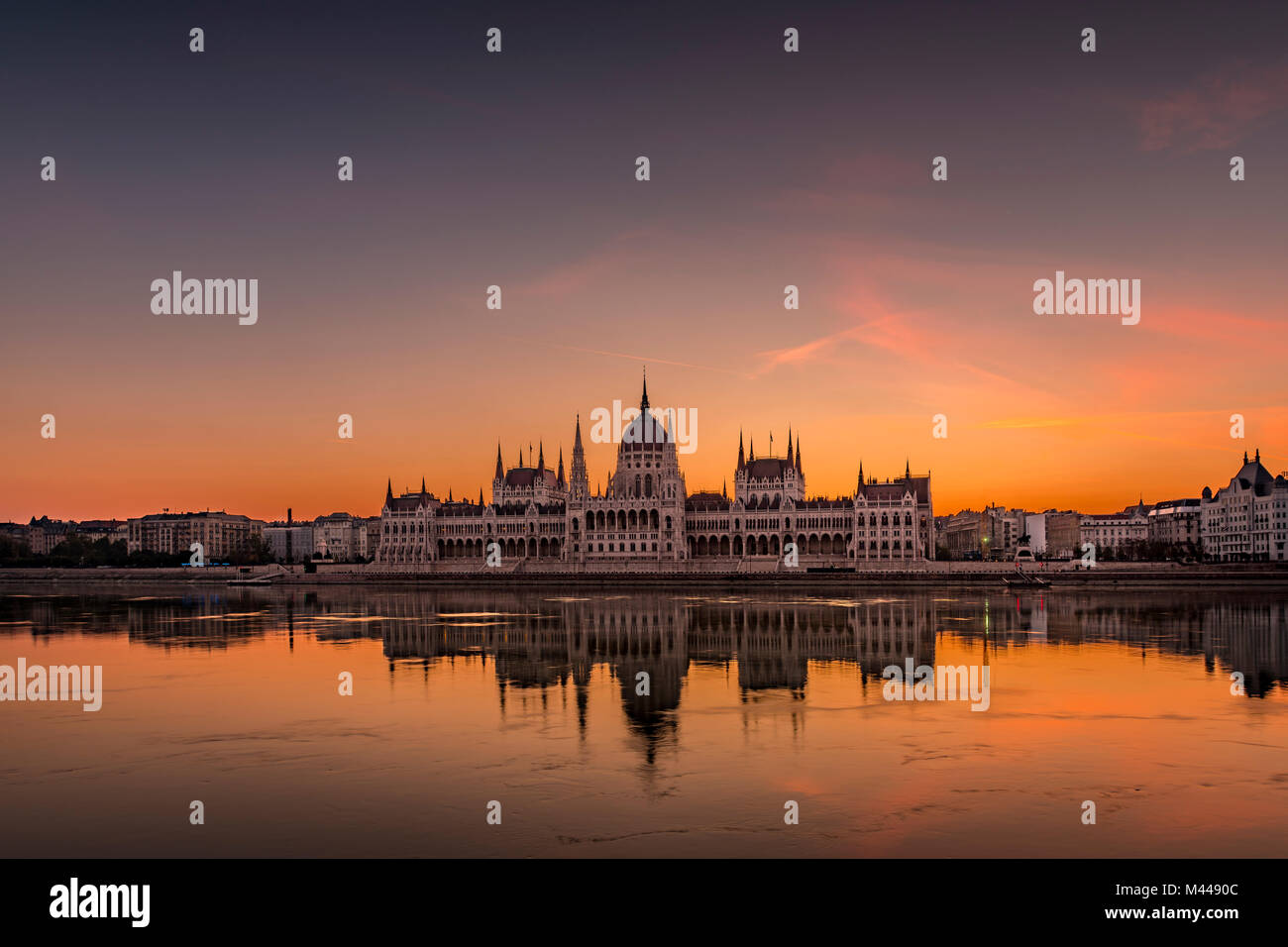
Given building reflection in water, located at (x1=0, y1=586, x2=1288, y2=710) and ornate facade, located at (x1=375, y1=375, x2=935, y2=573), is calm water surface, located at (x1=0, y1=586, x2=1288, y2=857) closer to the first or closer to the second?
building reflection in water, located at (x1=0, y1=586, x2=1288, y2=710)

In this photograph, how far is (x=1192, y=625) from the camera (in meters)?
50.2

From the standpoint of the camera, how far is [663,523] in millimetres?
138875

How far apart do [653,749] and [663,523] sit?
4633 inches

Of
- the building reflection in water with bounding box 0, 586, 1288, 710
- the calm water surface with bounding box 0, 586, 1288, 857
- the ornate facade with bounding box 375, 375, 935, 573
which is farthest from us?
the ornate facade with bounding box 375, 375, 935, 573

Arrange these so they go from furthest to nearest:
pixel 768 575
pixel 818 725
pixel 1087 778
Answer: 1. pixel 768 575
2. pixel 818 725
3. pixel 1087 778

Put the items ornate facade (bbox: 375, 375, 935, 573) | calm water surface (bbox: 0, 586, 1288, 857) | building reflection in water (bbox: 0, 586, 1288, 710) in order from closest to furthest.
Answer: calm water surface (bbox: 0, 586, 1288, 857) < building reflection in water (bbox: 0, 586, 1288, 710) < ornate facade (bbox: 375, 375, 935, 573)

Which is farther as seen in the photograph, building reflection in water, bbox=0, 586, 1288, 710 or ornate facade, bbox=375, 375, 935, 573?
ornate facade, bbox=375, 375, 935, 573

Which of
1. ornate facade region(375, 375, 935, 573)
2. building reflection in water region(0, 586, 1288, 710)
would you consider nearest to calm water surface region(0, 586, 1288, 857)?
building reflection in water region(0, 586, 1288, 710)

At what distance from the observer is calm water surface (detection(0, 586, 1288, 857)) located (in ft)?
50.1

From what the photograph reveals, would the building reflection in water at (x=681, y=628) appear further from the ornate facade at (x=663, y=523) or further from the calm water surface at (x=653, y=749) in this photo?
the ornate facade at (x=663, y=523)

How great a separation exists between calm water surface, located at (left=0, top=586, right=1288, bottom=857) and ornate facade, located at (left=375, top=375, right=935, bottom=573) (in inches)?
3263
